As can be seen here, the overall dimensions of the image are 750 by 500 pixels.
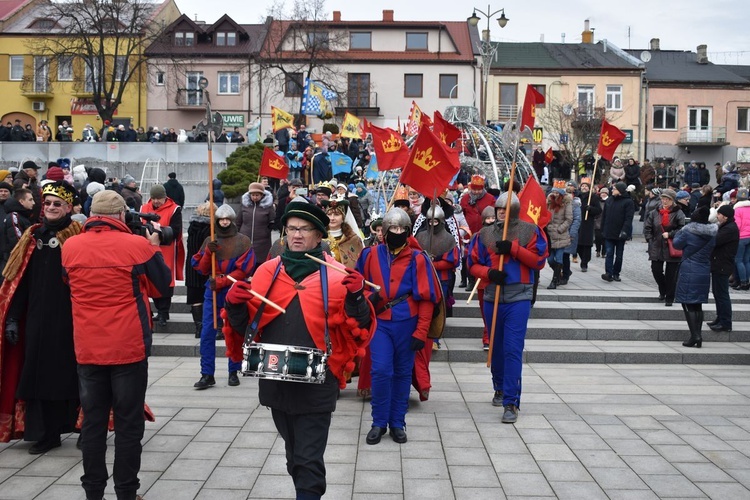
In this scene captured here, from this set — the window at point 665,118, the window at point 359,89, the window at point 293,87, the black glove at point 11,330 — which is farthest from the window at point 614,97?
the black glove at point 11,330

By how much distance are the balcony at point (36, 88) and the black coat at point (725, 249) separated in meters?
46.7

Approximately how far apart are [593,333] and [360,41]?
42.2 m

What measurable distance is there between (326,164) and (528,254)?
46.9ft

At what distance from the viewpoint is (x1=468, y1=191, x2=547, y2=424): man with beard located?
7504mm

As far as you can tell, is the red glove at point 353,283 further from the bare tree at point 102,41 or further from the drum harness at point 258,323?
the bare tree at point 102,41

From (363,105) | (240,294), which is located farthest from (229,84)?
(240,294)

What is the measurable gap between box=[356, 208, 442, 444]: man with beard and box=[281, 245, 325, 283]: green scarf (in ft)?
7.82

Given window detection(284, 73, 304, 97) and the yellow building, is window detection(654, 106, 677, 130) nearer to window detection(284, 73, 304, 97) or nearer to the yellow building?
window detection(284, 73, 304, 97)

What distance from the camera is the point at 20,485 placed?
18.7 ft

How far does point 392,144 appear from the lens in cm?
1249

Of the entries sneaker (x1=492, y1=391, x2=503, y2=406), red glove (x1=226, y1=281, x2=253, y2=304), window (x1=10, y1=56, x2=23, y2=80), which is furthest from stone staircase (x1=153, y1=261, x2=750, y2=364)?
window (x1=10, y1=56, x2=23, y2=80)

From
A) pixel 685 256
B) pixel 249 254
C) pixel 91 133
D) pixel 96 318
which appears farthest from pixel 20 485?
pixel 91 133

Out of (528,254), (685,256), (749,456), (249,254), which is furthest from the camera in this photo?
(685,256)

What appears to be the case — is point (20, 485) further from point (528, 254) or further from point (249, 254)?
point (528, 254)
